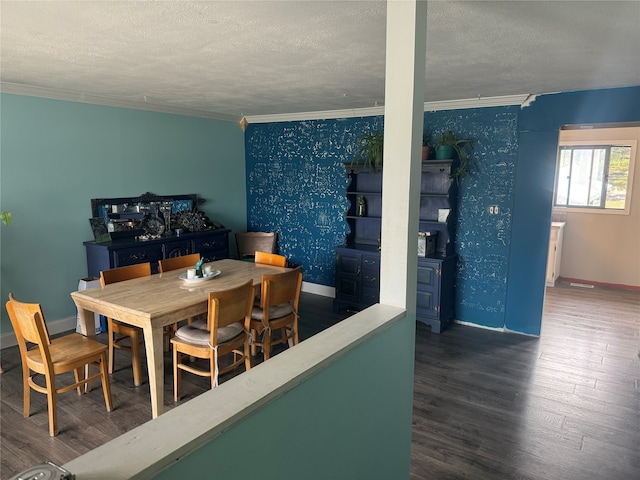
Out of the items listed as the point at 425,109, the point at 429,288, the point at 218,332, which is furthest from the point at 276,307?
the point at 425,109

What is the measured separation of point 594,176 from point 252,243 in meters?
4.90

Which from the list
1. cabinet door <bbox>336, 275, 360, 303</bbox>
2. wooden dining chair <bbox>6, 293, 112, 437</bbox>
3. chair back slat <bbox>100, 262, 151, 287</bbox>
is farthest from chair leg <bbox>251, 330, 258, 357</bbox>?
cabinet door <bbox>336, 275, 360, 303</bbox>

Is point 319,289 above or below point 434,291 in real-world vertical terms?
below

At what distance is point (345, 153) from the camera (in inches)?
207

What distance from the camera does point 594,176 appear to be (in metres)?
6.16

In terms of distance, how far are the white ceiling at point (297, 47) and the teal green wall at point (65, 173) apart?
0.33 meters

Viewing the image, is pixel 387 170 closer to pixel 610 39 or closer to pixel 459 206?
pixel 610 39

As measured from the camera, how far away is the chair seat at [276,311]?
11.3 feet

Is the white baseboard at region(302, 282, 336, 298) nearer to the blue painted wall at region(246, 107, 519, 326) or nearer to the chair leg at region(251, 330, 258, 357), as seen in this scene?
the blue painted wall at region(246, 107, 519, 326)

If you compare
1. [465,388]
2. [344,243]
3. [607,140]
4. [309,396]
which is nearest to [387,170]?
[309,396]

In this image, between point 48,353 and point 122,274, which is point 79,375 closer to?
point 48,353

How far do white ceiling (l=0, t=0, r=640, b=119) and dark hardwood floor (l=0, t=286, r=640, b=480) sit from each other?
7.52 feet

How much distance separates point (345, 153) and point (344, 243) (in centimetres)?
109

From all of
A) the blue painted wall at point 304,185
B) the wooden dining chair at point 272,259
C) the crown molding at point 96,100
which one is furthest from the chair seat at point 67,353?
the blue painted wall at point 304,185
